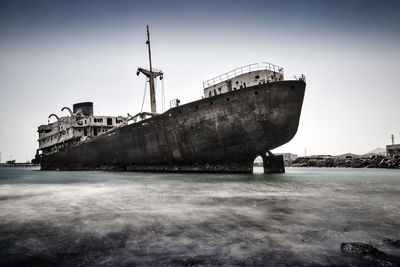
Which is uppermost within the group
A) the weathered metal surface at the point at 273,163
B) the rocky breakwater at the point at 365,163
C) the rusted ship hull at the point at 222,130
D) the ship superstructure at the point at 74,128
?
the ship superstructure at the point at 74,128

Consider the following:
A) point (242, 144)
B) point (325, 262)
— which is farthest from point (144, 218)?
point (242, 144)

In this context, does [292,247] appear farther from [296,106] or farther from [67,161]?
[67,161]

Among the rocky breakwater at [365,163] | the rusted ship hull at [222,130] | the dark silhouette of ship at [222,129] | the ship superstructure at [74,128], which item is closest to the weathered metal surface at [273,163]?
the dark silhouette of ship at [222,129]

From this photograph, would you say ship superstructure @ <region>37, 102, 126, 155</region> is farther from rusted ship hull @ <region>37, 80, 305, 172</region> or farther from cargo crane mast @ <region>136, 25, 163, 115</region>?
rusted ship hull @ <region>37, 80, 305, 172</region>

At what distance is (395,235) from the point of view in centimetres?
347

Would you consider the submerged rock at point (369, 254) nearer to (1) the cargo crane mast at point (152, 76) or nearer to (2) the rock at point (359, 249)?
(2) the rock at point (359, 249)

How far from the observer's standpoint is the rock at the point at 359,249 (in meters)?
2.71

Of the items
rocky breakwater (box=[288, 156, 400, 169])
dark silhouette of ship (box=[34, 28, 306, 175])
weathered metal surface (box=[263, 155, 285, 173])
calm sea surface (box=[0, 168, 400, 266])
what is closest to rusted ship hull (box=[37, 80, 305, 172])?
dark silhouette of ship (box=[34, 28, 306, 175])

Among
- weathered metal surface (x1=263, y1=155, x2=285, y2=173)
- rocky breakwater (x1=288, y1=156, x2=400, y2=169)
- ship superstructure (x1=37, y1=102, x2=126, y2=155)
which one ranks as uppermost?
ship superstructure (x1=37, y1=102, x2=126, y2=155)

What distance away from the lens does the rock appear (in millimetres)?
2709

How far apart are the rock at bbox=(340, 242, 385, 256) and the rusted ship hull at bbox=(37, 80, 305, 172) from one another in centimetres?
1238

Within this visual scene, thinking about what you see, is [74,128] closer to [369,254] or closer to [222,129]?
[222,129]

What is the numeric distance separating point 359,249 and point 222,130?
13115 mm

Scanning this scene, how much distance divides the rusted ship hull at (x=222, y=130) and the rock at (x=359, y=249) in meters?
12.4
